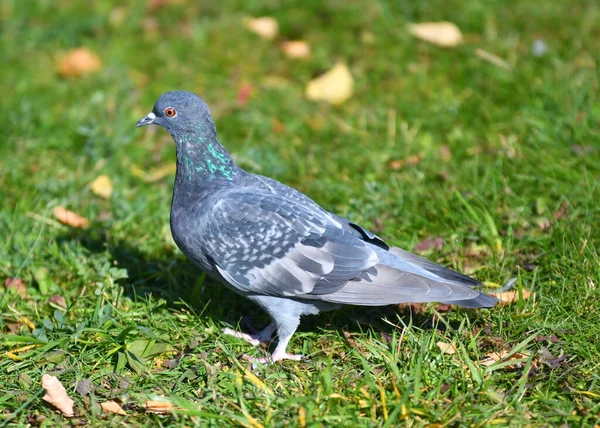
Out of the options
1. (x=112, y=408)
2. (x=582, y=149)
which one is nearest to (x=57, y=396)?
(x=112, y=408)

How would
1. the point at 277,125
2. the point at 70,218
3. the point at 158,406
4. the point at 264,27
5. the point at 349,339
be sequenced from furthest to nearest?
the point at 264,27
the point at 277,125
the point at 70,218
the point at 349,339
the point at 158,406

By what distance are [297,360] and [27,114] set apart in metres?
3.69

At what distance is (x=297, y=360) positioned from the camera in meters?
4.11

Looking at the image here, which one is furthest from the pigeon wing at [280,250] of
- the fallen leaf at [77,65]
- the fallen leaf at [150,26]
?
the fallen leaf at [150,26]

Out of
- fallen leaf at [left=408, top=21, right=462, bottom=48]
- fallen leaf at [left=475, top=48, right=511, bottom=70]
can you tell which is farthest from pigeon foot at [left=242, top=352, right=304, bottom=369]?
fallen leaf at [left=408, top=21, right=462, bottom=48]

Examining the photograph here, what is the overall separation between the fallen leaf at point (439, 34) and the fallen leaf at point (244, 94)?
5.63ft

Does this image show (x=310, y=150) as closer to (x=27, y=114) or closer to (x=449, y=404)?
(x=27, y=114)

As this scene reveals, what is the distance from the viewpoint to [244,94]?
271 inches

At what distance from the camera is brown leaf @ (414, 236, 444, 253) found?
4895 mm

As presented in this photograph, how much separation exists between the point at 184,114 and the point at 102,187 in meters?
1.71

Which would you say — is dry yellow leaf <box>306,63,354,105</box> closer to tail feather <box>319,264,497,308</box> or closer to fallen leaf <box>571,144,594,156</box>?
fallen leaf <box>571,144,594,156</box>

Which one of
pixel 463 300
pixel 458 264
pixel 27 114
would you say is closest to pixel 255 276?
pixel 463 300

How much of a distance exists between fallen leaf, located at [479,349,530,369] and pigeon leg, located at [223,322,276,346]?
4.24 feet

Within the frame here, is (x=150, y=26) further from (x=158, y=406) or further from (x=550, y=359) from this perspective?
(x=550, y=359)
